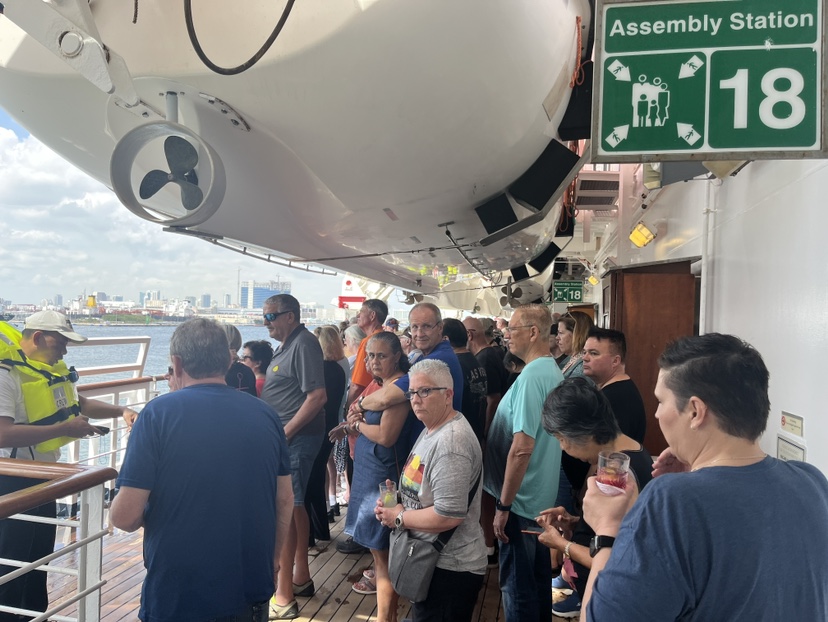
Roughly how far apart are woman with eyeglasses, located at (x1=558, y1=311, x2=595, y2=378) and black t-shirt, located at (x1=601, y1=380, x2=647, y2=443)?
0.84 meters

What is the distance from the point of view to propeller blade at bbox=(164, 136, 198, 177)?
2.55 metres

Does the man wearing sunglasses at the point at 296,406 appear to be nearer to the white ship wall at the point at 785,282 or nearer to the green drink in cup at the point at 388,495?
the green drink in cup at the point at 388,495

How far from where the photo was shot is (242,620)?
1973 millimetres

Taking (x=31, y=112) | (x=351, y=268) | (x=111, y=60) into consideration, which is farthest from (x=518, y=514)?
(x=351, y=268)

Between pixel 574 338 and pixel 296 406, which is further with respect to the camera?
pixel 574 338

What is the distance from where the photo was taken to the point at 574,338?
14.5ft

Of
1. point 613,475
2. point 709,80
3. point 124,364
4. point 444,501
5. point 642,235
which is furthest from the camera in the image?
point 642,235

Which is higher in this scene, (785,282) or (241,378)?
(785,282)

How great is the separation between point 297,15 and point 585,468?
7.85 ft

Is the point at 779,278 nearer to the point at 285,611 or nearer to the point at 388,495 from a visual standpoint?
the point at 388,495

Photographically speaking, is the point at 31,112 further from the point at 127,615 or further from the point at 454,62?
the point at 127,615

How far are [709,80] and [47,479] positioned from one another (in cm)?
255

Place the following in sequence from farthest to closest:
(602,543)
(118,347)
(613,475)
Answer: (118,347), (613,475), (602,543)

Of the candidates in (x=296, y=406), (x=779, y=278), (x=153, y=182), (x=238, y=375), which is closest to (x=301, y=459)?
(x=296, y=406)
